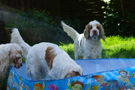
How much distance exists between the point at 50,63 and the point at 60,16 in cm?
651

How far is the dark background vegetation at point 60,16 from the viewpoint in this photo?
6.90 m

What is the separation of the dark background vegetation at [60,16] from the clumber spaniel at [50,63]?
11.5 feet

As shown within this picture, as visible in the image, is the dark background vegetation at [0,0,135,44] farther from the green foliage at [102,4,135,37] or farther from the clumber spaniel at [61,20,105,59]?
the clumber spaniel at [61,20,105,59]

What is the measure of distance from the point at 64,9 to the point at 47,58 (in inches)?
263

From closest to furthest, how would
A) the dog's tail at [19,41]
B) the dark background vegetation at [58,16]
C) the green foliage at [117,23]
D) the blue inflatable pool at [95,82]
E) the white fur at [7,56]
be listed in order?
the blue inflatable pool at [95,82], the white fur at [7,56], the dog's tail at [19,41], the dark background vegetation at [58,16], the green foliage at [117,23]

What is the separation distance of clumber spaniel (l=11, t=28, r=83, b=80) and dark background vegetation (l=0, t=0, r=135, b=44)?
11.5 feet

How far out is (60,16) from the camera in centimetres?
881

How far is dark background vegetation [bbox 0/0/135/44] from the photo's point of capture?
6898 millimetres

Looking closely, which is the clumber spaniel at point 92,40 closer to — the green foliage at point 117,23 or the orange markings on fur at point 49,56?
the orange markings on fur at point 49,56

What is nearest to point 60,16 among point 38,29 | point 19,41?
point 38,29

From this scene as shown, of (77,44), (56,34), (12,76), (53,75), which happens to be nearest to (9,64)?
(12,76)

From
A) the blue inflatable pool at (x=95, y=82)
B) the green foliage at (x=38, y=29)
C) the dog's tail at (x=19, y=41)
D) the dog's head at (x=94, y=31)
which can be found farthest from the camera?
the green foliage at (x=38, y=29)

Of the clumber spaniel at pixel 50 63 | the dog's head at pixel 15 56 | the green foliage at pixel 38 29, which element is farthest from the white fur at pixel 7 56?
the green foliage at pixel 38 29

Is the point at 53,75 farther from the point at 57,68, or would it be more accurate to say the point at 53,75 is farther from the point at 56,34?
the point at 56,34
